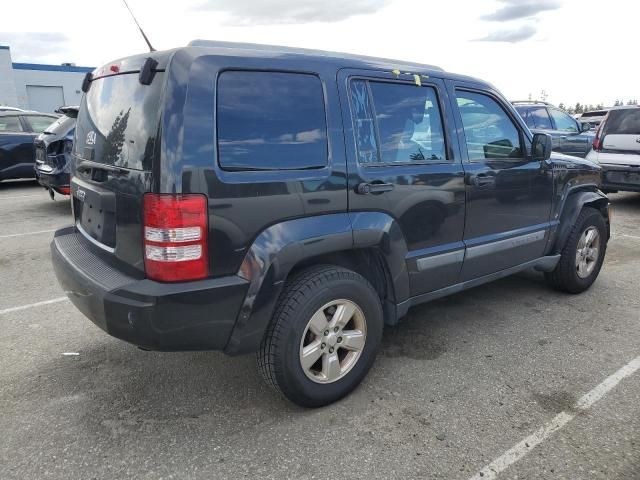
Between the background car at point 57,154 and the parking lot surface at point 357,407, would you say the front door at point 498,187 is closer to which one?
the parking lot surface at point 357,407

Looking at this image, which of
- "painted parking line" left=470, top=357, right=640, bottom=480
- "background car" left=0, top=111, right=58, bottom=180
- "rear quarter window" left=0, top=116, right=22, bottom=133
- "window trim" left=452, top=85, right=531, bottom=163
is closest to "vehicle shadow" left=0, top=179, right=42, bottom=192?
"background car" left=0, top=111, right=58, bottom=180

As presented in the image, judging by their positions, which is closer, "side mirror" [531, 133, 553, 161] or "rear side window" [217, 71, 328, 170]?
"rear side window" [217, 71, 328, 170]

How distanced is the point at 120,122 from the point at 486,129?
2.46 metres

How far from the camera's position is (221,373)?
10.3 ft

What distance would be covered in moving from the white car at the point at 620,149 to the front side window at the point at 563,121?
2551 millimetres

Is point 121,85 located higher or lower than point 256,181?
higher

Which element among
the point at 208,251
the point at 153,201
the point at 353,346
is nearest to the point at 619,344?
the point at 353,346

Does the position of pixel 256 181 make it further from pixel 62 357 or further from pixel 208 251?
pixel 62 357

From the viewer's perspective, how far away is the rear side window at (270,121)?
92.0 inches

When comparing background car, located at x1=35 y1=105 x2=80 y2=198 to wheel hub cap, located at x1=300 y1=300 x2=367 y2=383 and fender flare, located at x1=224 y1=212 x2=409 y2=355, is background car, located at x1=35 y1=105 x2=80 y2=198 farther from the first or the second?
wheel hub cap, located at x1=300 y1=300 x2=367 y2=383

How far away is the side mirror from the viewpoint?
12.3ft

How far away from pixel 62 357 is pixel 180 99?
2.09m

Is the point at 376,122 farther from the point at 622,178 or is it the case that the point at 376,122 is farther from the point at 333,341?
the point at 622,178

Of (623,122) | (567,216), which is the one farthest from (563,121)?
(567,216)
